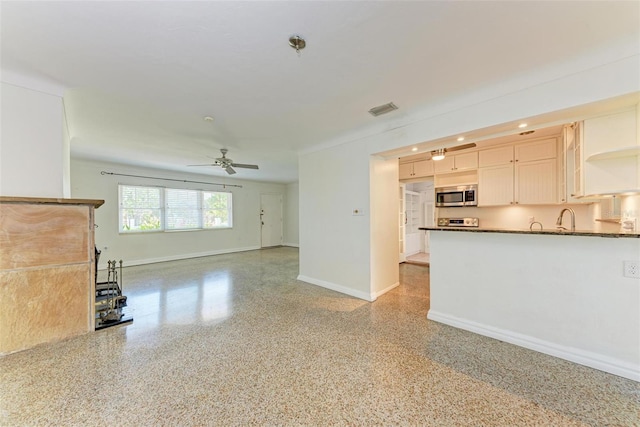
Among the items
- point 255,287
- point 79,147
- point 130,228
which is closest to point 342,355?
point 255,287

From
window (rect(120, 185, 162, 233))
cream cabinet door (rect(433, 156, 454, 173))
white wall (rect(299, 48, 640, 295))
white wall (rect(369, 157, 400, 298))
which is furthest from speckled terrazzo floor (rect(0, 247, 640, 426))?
window (rect(120, 185, 162, 233))

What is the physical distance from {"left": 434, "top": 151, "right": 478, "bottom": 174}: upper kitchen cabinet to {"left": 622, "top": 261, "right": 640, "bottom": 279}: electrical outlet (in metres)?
3.00

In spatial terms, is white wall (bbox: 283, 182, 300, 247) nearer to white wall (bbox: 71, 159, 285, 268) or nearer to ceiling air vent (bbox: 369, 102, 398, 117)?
white wall (bbox: 71, 159, 285, 268)

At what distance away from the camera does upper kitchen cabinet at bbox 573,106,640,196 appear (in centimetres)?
204

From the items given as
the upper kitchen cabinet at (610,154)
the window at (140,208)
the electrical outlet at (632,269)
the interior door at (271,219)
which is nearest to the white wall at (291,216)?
the interior door at (271,219)

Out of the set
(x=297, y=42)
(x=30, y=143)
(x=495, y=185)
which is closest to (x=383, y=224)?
(x=495, y=185)

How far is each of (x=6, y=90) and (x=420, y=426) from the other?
13.8ft

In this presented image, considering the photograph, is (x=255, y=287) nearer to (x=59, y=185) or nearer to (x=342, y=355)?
(x=342, y=355)

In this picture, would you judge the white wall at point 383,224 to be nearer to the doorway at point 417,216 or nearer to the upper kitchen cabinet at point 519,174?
the upper kitchen cabinet at point 519,174

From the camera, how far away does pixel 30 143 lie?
89.2 inches

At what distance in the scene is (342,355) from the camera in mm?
2154

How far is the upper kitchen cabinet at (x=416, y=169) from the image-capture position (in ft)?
16.9

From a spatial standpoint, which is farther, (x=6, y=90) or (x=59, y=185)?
(x=59, y=185)

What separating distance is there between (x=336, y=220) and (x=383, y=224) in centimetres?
75
